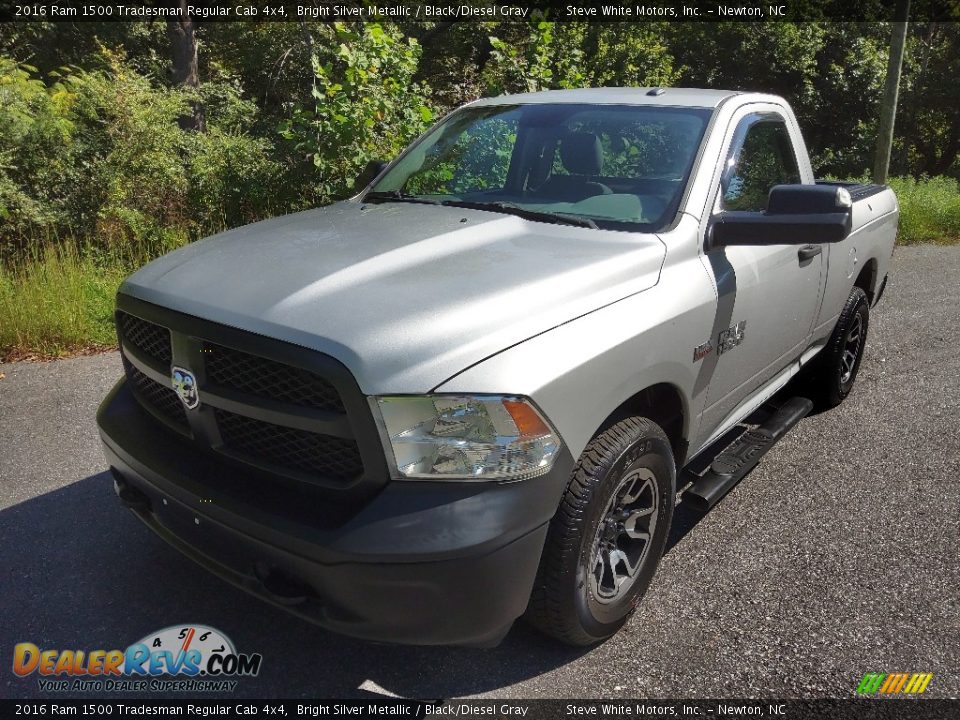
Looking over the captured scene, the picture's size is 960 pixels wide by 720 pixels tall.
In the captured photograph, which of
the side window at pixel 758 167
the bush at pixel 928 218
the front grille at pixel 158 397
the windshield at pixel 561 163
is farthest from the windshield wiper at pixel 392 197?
the bush at pixel 928 218

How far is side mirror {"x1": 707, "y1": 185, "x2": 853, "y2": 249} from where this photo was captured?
2820 mm

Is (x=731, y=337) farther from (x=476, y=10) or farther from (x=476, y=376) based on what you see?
(x=476, y=10)

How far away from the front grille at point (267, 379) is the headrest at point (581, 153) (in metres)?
1.81

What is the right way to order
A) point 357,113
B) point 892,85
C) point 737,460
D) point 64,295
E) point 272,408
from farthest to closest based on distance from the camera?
point 892,85 → point 357,113 → point 64,295 → point 737,460 → point 272,408

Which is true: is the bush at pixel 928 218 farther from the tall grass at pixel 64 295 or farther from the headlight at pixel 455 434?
the headlight at pixel 455 434

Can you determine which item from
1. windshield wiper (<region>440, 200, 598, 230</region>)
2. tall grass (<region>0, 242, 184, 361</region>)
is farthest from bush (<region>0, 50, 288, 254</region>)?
windshield wiper (<region>440, 200, 598, 230</region>)

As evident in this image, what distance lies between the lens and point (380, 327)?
2.23m

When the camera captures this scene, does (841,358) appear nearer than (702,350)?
No

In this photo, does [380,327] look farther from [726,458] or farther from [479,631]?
[726,458]

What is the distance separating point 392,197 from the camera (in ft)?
12.4

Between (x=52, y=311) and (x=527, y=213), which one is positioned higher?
(x=527, y=213)

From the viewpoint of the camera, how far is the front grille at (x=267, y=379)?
7.28 feet

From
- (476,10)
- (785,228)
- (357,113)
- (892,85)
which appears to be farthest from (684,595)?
(476,10)

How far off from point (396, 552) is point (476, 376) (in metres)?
0.51
